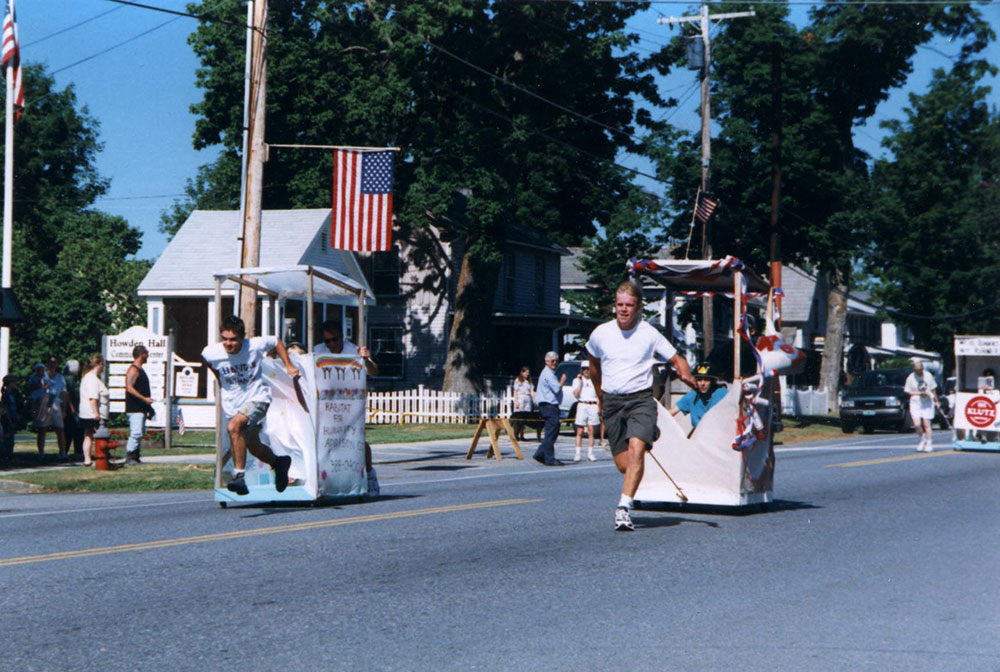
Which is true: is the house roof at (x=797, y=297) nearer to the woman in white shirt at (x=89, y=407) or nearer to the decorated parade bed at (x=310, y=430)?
the woman in white shirt at (x=89, y=407)

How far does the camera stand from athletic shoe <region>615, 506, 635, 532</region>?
34.7 ft

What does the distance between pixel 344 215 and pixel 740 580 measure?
16003 mm

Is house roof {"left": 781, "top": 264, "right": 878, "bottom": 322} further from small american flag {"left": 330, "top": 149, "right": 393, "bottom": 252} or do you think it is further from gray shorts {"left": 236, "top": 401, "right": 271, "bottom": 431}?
gray shorts {"left": 236, "top": 401, "right": 271, "bottom": 431}

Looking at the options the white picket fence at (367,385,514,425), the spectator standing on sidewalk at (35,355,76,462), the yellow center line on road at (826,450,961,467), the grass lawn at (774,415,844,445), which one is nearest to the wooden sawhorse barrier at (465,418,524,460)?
the yellow center line on road at (826,450,961,467)

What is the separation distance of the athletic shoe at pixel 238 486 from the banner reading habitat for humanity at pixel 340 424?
86 cm

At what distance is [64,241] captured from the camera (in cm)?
6575

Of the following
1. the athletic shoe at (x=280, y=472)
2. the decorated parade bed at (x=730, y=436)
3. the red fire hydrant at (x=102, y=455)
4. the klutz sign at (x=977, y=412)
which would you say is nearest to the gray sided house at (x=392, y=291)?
the red fire hydrant at (x=102, y=455)

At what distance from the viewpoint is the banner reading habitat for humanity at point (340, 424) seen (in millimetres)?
13000

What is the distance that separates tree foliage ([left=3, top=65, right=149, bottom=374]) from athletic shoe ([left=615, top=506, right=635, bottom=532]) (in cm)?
4145

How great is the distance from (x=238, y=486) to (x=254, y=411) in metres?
0.77

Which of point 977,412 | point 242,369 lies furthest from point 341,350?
point 977,412

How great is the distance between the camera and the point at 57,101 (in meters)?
69.2

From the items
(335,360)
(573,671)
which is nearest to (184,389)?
(335,360)

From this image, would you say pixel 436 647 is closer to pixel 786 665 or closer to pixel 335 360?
pixel 786 665
